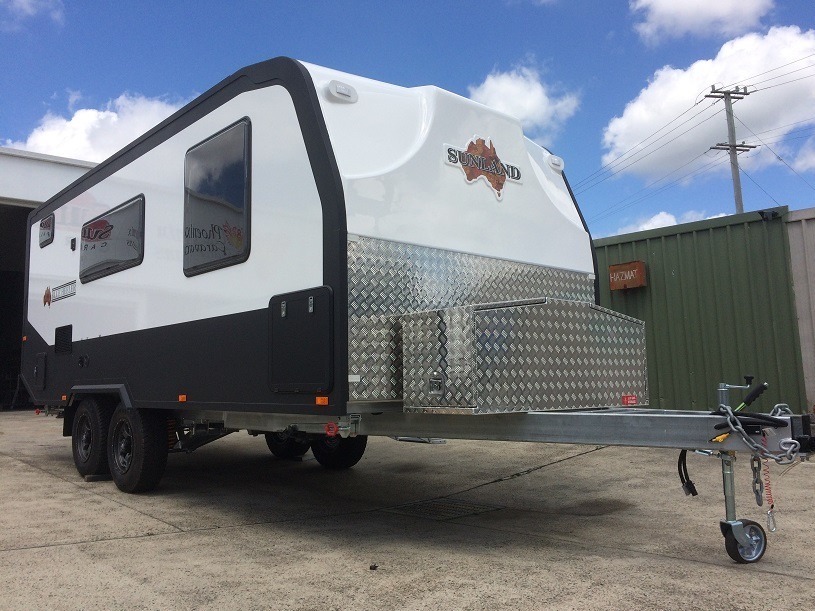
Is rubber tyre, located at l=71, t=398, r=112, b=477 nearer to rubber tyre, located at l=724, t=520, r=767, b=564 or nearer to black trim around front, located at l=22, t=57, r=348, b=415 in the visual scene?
black trim around front, located at l=22, t=57, r=348, b=415

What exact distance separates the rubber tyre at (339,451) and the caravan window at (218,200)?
2.98 metres

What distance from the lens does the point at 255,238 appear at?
15.8 ft

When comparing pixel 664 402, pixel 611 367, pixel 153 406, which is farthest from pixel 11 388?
pixel 611 367

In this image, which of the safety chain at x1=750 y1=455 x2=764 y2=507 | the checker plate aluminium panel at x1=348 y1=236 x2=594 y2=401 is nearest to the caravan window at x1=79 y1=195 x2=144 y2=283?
the checker plate aluminium panel at x1=348 y1=236 x2=594 y2=401

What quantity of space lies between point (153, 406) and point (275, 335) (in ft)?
6.80

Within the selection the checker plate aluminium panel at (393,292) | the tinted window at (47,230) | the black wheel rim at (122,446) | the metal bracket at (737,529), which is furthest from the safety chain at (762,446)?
the tinted window at (47,230)

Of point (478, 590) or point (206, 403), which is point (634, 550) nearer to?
point (478, 590)

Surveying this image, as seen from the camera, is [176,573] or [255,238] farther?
[255,238]

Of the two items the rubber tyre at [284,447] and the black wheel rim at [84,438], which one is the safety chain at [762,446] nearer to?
the rubber tyre at [284,447]

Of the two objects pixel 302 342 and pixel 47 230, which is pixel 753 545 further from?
pixel 47 230

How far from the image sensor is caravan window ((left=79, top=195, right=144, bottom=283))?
20.8 feet

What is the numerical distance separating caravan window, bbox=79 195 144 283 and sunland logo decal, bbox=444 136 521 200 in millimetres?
2995

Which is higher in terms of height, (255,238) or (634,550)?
(255,238)

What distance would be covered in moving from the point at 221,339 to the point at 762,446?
11.5 feet
